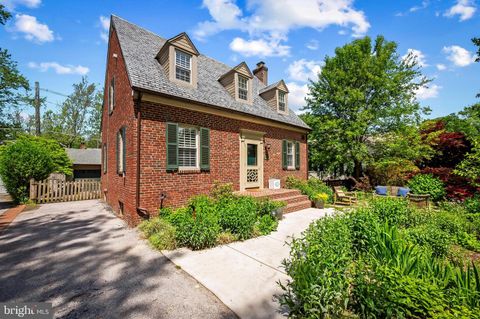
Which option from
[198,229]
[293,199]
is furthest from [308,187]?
[198,229]

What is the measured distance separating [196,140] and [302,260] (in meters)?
6.59

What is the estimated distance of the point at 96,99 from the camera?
125 ft

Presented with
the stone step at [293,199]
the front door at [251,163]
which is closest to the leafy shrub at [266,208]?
the stone step at [293,199]

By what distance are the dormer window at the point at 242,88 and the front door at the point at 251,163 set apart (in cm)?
246

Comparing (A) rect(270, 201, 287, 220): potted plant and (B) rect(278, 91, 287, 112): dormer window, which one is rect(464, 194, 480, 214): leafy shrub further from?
(B) rect(278, 91, 287, 112): dormer window

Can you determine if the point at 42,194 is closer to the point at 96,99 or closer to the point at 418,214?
the point at 418,214

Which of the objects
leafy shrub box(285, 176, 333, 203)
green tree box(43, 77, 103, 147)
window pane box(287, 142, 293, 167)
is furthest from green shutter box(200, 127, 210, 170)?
green tree box(43, 77, 103, 147)

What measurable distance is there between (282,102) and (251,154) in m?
5.03

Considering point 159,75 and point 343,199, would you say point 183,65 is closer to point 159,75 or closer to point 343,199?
point 159,75

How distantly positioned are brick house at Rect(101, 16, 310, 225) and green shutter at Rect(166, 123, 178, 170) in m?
0.04

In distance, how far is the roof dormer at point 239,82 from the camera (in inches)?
423

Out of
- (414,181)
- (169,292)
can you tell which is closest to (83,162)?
(169,292)

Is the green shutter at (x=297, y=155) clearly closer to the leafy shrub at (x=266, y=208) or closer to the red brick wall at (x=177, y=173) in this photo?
the red brick wall at (x=177, y=173)

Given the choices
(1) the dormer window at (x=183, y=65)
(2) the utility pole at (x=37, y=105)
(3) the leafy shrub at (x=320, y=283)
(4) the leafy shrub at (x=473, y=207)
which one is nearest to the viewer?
(3) the leafy shrub at (x=320, y=283)
